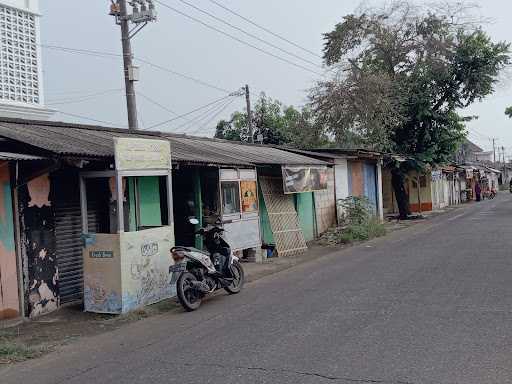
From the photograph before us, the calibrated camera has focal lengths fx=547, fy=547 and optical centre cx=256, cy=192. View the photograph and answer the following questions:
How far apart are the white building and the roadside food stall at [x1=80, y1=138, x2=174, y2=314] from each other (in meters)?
3.53

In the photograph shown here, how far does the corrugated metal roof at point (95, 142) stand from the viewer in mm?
7998

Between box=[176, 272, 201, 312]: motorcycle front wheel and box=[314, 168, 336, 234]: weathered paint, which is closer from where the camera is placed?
box=[176, 272, 201, 312]: motorcycle front wheel

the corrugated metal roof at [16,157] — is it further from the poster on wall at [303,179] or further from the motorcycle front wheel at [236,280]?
the poster on wall at [303,179]

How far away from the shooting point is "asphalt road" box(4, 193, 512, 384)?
193 inches

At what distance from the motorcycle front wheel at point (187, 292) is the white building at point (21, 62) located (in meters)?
6.11

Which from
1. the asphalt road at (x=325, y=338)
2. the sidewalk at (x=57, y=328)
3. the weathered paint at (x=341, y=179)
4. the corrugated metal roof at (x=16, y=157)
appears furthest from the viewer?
the weathered paint at (x=341, y=179)

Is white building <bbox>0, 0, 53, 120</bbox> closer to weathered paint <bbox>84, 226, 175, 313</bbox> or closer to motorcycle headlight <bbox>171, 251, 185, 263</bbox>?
weathered paint <bbox>84, 226, 175, 313</bbox>

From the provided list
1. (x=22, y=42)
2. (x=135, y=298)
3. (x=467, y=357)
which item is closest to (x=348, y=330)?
(x=467, y=357)

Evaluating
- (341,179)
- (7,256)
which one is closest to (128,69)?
(341,179)

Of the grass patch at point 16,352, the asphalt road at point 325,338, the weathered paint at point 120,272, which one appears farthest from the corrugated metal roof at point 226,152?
the grass patch at point 16,352

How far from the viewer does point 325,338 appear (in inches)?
235

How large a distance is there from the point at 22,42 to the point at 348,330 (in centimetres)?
990

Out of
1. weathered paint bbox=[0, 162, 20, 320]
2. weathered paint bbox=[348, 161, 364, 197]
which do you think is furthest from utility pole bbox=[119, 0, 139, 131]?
weathered paint bbox=[348, 161, 364, 197]

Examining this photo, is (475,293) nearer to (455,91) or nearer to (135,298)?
(135,298)
